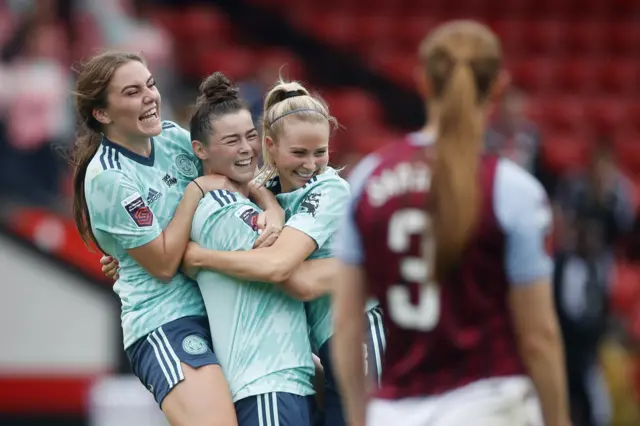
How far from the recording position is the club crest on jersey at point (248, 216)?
14.2 feet

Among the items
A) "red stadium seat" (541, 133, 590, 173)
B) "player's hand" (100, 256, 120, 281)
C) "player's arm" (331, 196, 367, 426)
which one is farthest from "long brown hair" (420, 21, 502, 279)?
"red stadium seat" (541, 133, 590, 173)

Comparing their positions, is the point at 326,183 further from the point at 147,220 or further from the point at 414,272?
the point at 414,272

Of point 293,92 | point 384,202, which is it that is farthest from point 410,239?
point 293,92

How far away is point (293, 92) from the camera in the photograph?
14.9 feet

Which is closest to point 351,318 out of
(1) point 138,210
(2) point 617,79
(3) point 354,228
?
(3) point 354,228

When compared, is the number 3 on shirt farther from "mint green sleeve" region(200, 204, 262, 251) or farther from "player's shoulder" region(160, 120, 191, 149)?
"player's shoulder" region(160, 120, 191, 149)

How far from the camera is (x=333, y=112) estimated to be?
12703mm

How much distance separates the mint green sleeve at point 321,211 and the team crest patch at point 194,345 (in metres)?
0.49

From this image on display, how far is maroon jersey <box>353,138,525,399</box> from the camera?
3.20 metres

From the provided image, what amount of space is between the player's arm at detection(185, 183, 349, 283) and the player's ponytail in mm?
1113

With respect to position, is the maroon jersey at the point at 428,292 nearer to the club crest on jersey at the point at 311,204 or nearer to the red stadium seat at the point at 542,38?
the club crest on jersey at the point at 311,204

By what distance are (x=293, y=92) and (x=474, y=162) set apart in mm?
1486

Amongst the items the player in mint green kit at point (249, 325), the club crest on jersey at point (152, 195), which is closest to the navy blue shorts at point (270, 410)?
Result: the player in mint green kit at point (249, 325)

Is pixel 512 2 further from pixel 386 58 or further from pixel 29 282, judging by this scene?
pixel 29 282
